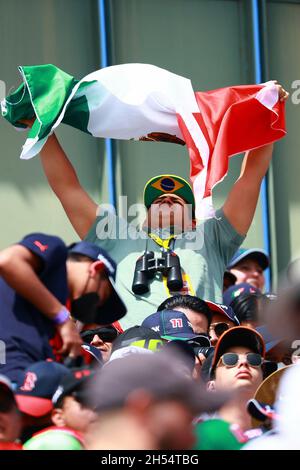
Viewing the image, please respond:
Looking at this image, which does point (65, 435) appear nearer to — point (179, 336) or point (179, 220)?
point (179, 336)

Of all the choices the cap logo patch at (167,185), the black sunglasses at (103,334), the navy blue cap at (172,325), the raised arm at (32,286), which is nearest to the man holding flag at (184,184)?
the cap logo patch at (167,185)

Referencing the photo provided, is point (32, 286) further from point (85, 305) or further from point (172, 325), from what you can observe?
point (172, 325)

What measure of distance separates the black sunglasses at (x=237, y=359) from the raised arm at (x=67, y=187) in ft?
4.58

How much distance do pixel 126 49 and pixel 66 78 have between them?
312cm

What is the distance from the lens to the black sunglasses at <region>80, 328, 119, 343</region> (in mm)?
5801

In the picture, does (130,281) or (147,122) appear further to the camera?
(147,122)

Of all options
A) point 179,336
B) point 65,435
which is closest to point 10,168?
point 179,336

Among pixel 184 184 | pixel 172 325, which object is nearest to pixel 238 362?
pixel 172 325

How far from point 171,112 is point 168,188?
1.32ft

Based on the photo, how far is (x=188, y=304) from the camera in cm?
564

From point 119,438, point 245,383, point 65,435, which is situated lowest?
point 245,383

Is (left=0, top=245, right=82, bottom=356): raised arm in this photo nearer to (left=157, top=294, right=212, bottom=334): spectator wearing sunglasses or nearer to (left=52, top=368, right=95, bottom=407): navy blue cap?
(left=52, top=368, right=95, bottom=407): navy blue cap
